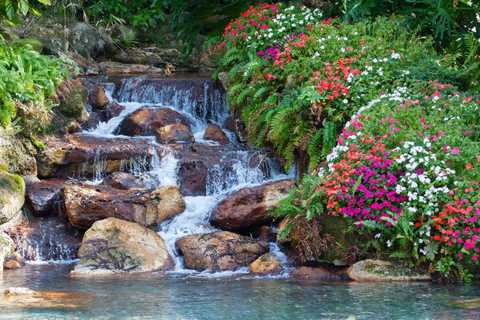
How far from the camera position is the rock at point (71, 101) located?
579 inches

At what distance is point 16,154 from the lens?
12906 millimetres

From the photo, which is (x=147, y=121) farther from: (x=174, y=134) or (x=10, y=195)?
(x=10, y=195)

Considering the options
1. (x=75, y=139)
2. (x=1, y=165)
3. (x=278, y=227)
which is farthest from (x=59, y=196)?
(x=278, y=227)

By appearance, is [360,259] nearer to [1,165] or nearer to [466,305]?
[466,305]

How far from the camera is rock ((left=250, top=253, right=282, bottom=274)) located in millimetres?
10156

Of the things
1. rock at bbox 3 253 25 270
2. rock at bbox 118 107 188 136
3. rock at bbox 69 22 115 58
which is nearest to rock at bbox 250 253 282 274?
rock at bbox 3 253 25 270

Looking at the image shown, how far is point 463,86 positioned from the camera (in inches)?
487

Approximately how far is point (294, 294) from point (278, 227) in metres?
3.17

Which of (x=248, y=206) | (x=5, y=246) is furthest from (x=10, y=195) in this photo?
(x=248, y=206)

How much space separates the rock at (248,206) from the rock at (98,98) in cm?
496

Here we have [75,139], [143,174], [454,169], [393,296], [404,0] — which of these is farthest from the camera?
[404,0]

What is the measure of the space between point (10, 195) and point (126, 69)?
9.27 metres

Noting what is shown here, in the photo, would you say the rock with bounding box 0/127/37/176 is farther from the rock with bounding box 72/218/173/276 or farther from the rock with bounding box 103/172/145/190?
the rock with bounding box 72/218/173/276

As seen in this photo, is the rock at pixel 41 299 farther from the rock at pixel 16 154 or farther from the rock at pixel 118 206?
the rock at pixel 16 154
